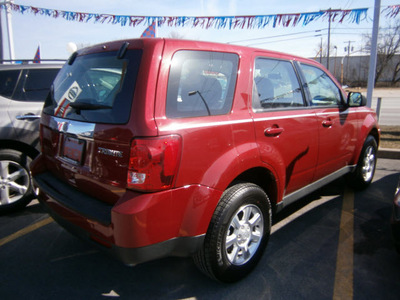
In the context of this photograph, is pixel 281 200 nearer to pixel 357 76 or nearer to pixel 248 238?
pixel 248 238

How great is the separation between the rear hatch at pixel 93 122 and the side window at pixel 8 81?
1.39 meters

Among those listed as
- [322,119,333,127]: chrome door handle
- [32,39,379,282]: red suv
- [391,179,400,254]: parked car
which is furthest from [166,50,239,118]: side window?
[391,179,400,254]: parked car

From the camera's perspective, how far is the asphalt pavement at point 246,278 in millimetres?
2289

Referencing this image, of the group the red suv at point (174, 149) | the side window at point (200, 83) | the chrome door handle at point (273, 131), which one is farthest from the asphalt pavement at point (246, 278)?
the side window at point (200, 83)

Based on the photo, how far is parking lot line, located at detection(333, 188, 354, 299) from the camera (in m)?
2.30

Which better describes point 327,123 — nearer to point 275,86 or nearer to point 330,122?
point 330,122

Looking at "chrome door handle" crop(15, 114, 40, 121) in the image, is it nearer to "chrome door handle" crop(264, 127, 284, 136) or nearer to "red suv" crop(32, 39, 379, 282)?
"red suv" crop(32, 39, 379, 282)

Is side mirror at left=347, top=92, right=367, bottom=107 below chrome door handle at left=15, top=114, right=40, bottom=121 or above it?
above

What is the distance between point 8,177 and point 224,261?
277cm

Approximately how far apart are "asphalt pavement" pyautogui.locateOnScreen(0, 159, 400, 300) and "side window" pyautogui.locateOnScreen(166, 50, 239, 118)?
4.13ft

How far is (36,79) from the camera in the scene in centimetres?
390

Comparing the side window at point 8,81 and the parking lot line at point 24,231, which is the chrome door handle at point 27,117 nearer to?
the side window at point 8,81

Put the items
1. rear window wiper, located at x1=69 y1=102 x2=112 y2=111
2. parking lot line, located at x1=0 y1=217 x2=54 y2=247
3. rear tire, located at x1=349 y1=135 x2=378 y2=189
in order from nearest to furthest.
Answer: rear window wiper, located at x1=69 y1=102 x2=112 y2=111 → parking lot line, located at x1=0 y1=217 x2=54 y2=247 → rear tire, located at x1=349 y1=135 x2=378 y2=189

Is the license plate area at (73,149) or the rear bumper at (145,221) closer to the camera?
the rear bumper at (145,221)
